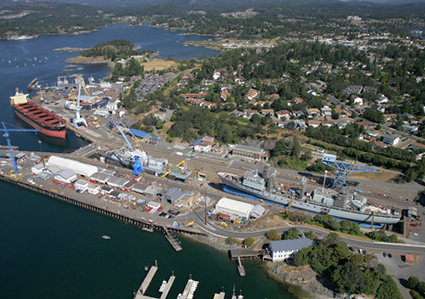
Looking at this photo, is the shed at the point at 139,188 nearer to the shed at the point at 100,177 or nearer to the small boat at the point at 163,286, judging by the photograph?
the shed at the point at 100,177

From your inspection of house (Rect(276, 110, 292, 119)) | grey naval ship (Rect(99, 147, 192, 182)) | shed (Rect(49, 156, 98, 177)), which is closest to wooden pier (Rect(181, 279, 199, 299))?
grey naval ship (Rect(99, 147, 192, 182))

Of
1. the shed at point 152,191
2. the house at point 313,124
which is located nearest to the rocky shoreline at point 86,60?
the house at point 313,124

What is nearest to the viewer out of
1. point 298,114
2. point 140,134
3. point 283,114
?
point 140,134

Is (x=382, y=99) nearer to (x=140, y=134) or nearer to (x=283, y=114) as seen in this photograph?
(x=283, y=114)

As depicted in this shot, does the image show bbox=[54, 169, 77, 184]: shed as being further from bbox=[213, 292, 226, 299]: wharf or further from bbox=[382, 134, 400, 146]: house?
bbox=[382, 134, 400, 146]: house

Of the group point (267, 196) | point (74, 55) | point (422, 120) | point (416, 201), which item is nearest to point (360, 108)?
point (422, 120)

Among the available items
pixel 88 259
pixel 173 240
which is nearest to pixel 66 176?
pixel 88 259
